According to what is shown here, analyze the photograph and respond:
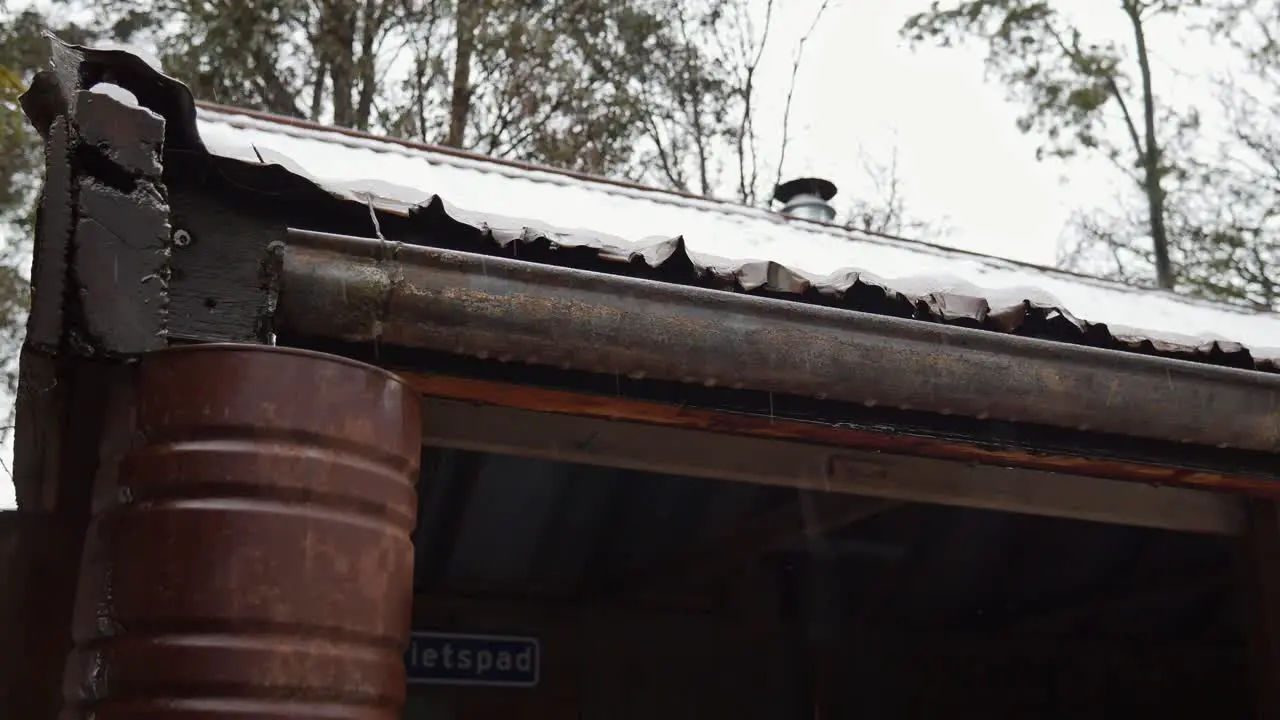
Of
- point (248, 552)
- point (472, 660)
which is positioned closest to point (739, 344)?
point (248, 552)

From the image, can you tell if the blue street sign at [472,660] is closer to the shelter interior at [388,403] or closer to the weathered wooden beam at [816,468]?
the shelter interior at [388,403]

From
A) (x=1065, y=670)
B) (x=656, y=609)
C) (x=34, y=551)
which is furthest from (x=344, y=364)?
(x=1065, y=670)

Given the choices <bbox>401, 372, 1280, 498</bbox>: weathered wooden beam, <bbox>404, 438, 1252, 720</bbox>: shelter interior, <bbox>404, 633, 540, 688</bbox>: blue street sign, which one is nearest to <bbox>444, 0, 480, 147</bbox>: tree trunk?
<bbox>404, 438, 1252, 720</bbox>: shelter interior

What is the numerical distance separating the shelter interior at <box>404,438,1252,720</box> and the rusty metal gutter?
162 cm

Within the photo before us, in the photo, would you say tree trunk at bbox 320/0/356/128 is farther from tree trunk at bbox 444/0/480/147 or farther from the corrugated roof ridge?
the corrugated roof ridge

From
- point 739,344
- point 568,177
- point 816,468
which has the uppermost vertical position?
point 568,177

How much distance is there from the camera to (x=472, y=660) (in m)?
4.95

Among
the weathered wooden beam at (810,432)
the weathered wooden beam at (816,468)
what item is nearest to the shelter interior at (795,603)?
the weathered wooden beam at (816,468)

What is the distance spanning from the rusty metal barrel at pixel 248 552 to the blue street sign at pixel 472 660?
2.84 meters

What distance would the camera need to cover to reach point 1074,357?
2.73m

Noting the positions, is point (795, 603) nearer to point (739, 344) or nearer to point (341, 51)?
point (739, 344)

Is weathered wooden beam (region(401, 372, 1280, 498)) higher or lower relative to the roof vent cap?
lower

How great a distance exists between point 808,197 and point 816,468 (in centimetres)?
459

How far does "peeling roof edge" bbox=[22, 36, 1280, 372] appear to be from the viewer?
213cm
